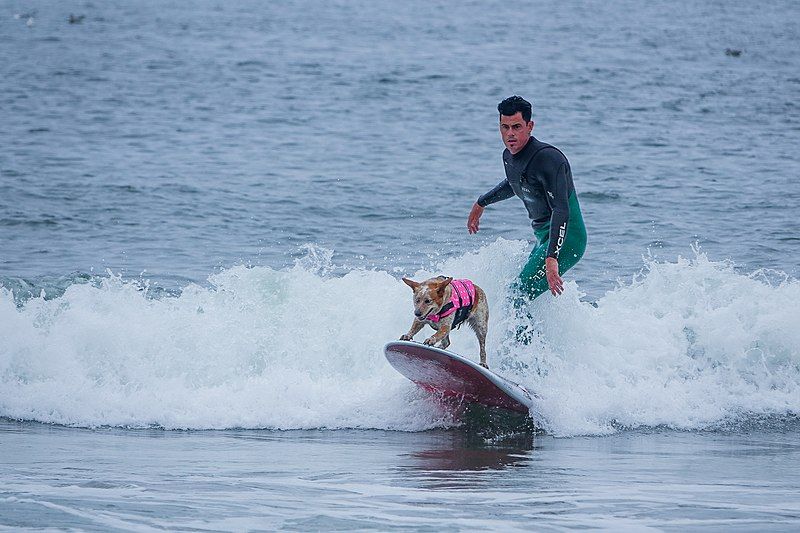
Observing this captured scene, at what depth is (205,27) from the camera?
4997cm

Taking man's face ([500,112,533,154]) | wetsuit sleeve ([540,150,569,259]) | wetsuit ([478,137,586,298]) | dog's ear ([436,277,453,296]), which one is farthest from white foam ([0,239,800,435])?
dog's ear ([436,277,453,296])

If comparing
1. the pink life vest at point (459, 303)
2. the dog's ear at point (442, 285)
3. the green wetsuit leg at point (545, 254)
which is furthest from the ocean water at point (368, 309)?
the dog's ear at point (442, 285)

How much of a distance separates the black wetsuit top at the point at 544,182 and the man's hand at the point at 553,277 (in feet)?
0.22

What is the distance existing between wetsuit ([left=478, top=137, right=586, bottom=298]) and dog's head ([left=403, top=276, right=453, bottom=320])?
81cm

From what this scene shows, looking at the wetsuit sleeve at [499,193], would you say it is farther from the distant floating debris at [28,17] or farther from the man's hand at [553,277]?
the distant floating debris at [28,17]

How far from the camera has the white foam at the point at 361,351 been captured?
8.62m

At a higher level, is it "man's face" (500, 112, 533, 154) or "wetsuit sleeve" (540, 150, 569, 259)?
"man's face" (500, 112, 533, 154)

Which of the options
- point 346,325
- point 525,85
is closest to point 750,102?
point 525,85

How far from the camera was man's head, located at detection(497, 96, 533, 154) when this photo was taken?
764 cm

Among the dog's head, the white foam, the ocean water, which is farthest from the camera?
the white foam

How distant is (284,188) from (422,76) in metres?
15.2

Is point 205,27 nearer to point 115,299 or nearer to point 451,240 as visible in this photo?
point 451,240

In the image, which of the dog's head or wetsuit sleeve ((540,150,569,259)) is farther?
wetsuit sleeve ((540,150,569,259))

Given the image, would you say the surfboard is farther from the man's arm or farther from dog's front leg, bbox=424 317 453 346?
the man's arm
